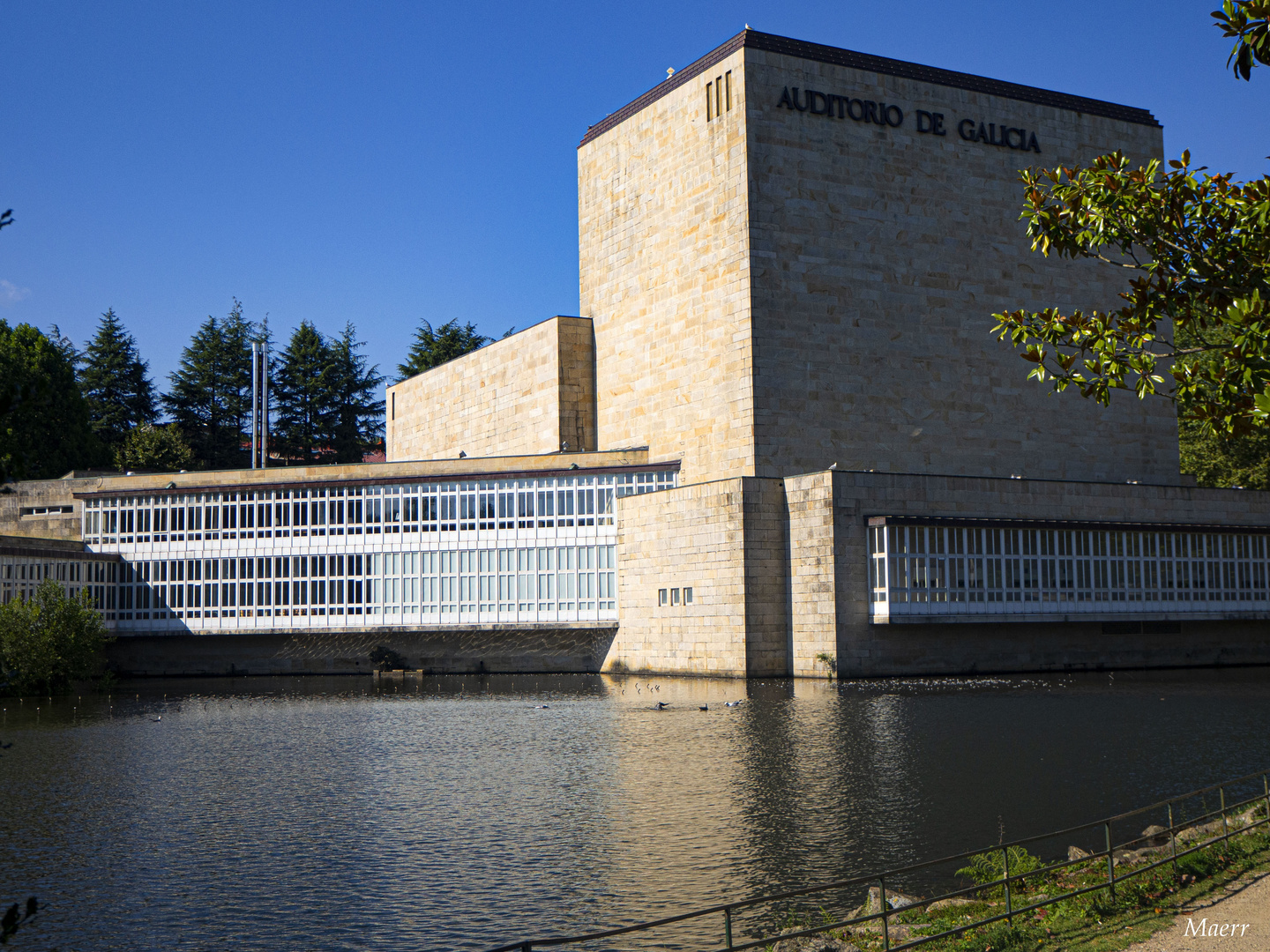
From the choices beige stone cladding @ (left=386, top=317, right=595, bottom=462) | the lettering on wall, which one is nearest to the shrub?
the lettering on wall

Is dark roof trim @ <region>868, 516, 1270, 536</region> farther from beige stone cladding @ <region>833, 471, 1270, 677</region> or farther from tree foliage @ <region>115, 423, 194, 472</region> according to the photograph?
tree foliage @ <region>115, 423, 194, 472</region>

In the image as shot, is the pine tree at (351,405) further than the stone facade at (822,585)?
Yes

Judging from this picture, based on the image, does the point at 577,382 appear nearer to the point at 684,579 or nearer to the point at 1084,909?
the point at 684,579

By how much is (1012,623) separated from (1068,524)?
457 cm

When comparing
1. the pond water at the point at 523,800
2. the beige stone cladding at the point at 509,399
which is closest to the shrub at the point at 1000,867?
the pond water at the point at 523,800

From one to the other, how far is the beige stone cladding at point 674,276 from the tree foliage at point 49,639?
23.7m

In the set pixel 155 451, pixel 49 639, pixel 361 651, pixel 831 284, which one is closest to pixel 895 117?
pixel 831 284

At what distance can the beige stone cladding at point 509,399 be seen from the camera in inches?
2285

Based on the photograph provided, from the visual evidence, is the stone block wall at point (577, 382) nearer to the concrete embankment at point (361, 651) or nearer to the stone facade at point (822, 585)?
the stone facade at point (822, 585)

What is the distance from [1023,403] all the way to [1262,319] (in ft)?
145

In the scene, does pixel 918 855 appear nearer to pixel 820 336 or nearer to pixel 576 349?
pixel 820 336

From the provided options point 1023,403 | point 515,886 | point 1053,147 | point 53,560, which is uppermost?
point 1053,147

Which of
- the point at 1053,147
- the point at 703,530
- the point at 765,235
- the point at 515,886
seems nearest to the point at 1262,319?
the point at 515,886

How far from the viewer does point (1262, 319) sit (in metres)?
11.2
